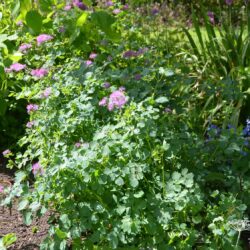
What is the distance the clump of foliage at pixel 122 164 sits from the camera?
2178 millimetres

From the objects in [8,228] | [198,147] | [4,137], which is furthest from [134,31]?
[8,228]

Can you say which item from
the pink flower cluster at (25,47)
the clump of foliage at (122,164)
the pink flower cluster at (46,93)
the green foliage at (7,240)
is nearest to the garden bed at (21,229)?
the clump of foliage at (122,164)

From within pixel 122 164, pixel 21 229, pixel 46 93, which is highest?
pixel 46 93

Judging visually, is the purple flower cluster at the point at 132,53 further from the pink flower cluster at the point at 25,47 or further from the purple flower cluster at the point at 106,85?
the pink flower cluster at the point at 25,47

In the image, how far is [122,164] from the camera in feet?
7.30

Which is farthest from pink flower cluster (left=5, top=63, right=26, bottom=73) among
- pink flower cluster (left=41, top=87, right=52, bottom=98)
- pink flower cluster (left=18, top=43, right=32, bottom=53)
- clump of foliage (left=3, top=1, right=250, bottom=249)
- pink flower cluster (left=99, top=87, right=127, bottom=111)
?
pink flower cluster (left=99, top=87, right=127, bottom=111)

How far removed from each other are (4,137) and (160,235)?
6.20ft

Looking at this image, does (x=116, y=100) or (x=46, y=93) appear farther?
(x=46, y=93)

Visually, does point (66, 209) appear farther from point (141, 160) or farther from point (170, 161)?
point (170, 161)

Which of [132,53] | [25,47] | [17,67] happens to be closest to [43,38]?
[25,47]

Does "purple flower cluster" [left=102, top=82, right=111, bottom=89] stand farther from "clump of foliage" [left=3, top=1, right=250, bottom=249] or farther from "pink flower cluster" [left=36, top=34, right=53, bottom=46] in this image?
"pink flower cluster" [left=36, top=34, right=53, bottom=46]

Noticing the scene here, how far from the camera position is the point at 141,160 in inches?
90.0

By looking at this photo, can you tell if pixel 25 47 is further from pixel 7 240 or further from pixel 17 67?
pixel 7 240

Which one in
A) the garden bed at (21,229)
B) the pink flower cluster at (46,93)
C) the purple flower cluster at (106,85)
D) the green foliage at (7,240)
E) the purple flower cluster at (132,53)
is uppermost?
the purple flower cluster at (132,53)
